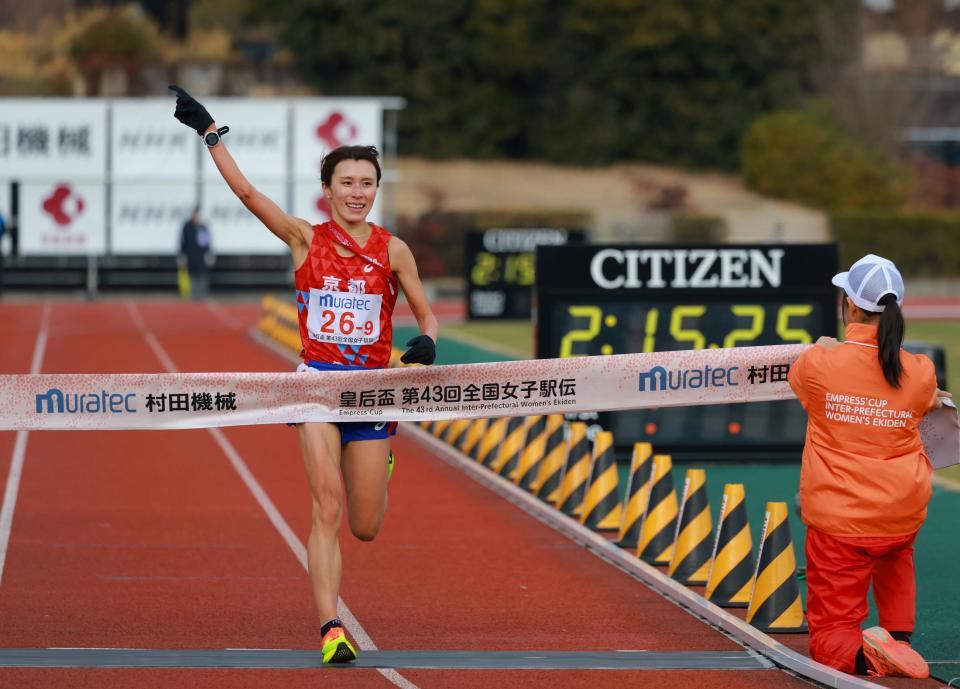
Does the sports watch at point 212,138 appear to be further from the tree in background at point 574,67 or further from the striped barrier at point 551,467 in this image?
the tree in background at point 574,67

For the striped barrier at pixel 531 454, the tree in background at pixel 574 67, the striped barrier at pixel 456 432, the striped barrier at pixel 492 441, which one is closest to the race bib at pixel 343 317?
the striped barrier at pixel 531 454

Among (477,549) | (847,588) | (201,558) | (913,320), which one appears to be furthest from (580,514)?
(913,320)

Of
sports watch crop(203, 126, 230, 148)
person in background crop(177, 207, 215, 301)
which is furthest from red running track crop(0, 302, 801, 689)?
person in background crop(177, 207, 215, 301)

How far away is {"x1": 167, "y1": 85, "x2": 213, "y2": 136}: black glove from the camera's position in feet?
25.8

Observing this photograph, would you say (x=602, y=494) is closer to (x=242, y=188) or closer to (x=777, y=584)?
(x=777, y=584)

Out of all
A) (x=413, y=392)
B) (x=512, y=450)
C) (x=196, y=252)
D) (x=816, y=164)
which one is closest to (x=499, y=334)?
(x=196, y=252)

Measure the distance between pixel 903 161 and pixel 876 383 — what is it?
57344 millimetres

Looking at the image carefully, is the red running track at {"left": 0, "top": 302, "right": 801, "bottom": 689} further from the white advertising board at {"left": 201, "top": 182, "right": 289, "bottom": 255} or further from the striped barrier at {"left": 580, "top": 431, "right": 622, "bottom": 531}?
the white advertising board at {"left": 201, "top": 182, "right": 289, "bottom": 255}

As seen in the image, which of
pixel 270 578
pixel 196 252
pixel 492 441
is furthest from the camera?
pixel 196 252

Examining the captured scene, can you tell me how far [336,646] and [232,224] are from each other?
37.3 m

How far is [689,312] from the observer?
15758 mm

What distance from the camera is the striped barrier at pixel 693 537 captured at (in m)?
10.3

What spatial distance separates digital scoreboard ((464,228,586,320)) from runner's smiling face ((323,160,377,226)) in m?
25.3

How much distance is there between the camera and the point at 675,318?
15.8 meters
